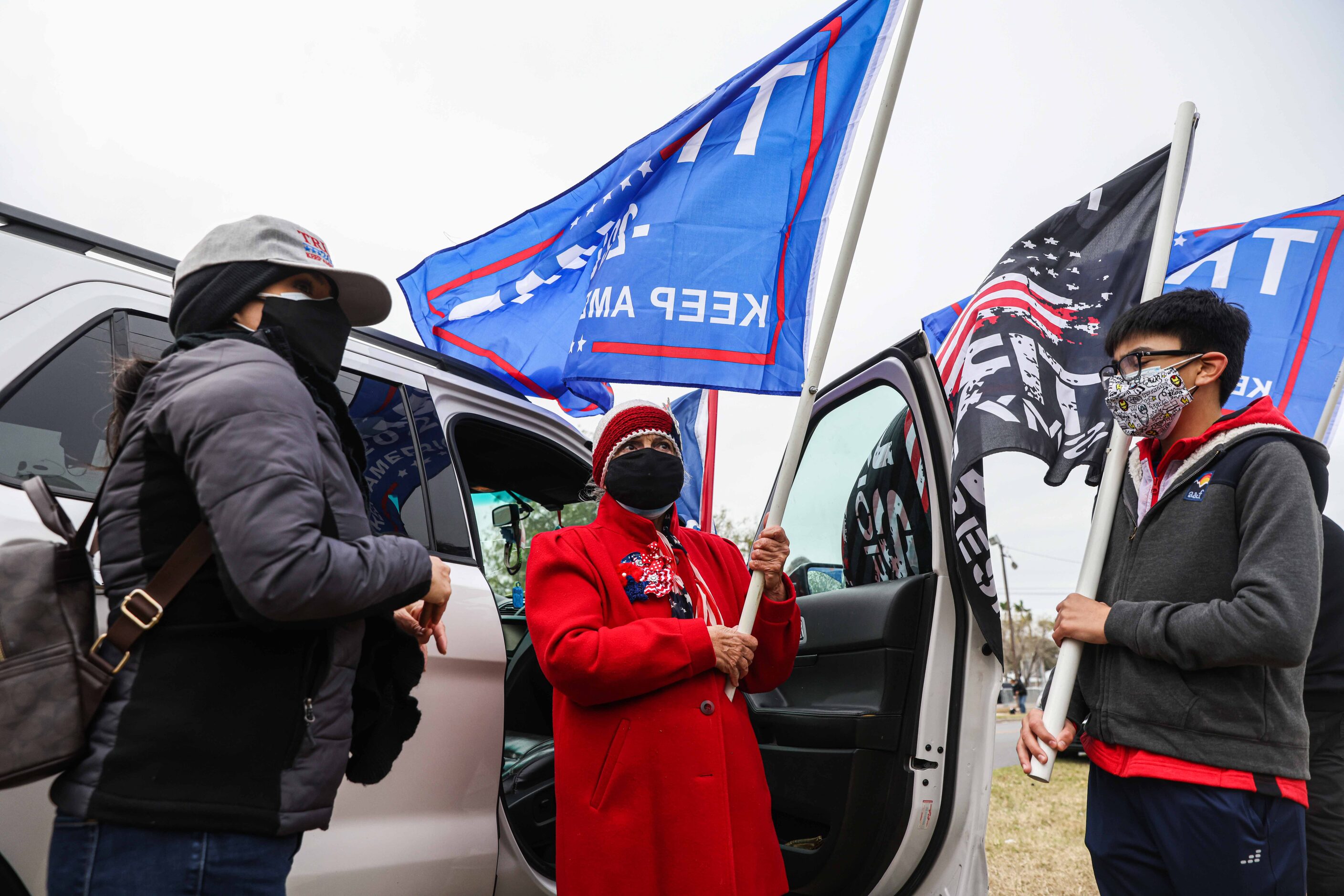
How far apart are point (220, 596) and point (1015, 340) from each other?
7.38 feet

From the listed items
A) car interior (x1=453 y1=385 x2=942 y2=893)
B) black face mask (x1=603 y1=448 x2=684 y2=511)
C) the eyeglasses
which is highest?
the eyeglasses

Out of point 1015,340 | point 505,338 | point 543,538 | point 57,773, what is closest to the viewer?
point 57,773

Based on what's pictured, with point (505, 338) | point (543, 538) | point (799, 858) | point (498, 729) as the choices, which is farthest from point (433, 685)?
point (505, 338)

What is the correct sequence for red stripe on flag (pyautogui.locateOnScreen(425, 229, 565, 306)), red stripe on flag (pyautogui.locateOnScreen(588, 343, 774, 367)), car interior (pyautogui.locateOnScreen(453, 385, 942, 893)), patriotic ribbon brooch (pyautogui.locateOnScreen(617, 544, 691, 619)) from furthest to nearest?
red stripe on flag (pyautogui.locateOnScreen(425, 229, 565, 306)) < red stripe on flag (pyautogui.locateOnScreen(588, 343, 774, 367)) < car interior (pyautogui.locateOnScreen(453, 385, 942, 893)) < patriotic ribbon brooch (pyautogui.locateOnScreen(617, 544, 691, 619))

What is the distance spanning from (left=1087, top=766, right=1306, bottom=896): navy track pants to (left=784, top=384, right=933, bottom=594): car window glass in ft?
3.77

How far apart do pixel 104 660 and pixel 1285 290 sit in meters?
5.18

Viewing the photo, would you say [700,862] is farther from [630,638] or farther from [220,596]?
[220,596]

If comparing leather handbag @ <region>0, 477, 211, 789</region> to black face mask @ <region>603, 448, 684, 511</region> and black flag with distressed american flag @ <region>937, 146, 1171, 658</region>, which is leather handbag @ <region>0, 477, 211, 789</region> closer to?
black face mask @ <region>603, 448, 684, 511</region>

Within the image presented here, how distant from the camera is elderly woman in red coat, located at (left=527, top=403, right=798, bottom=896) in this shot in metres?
2.15

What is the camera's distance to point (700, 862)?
2125 mm

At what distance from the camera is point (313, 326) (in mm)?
1714

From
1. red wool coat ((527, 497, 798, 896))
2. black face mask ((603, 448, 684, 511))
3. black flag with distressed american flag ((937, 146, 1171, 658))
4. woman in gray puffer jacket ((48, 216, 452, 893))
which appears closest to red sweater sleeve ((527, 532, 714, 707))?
red wool coat ((527, 497, 798, 896))

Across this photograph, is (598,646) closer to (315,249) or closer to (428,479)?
(428,479)

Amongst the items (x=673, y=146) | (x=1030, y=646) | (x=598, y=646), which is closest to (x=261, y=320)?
(x=598, y=646)
